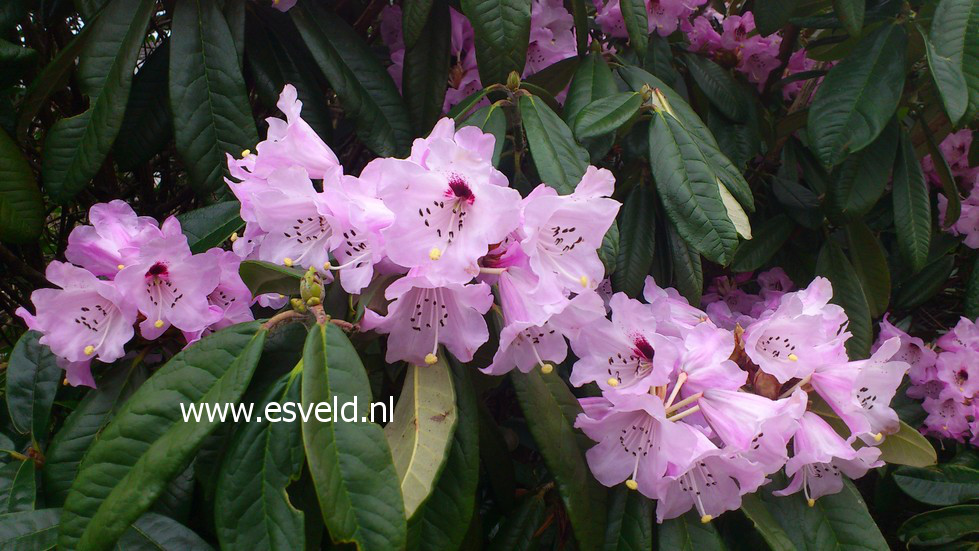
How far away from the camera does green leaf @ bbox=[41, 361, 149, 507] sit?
0.82 meters

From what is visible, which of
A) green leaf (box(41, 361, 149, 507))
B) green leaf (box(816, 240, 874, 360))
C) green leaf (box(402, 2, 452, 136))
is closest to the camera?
green leaf (box(41, 361, 149, 507))

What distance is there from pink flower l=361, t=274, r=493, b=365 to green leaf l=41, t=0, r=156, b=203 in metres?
0.54

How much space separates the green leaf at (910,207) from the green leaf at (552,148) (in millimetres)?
740

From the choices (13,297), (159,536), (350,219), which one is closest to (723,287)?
(350,219)

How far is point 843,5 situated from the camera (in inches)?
44.5

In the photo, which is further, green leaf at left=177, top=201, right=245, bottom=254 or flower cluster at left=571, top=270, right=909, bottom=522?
green leaf at left=177, top=201, right=245, bottom=254

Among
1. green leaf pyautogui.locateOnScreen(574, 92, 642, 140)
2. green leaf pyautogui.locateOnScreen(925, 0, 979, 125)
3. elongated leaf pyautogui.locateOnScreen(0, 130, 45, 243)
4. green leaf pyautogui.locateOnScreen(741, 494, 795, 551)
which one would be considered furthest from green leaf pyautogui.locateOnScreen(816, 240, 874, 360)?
elongated leaf pyautogui.locateOnScreen(0, 130, 45, 243)

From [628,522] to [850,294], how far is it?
0.74m

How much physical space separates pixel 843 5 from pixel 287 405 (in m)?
1.06

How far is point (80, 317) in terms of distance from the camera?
0.82 metres

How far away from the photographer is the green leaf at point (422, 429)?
64cm

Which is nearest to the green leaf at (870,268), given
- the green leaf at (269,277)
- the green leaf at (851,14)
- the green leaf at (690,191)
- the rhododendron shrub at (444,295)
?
the rhododendron shrub at (444,295)

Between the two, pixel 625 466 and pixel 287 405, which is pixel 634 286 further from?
pixel 287 405

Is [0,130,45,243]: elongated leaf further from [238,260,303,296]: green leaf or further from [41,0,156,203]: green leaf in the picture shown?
[238,260,303,296]: green leaf
